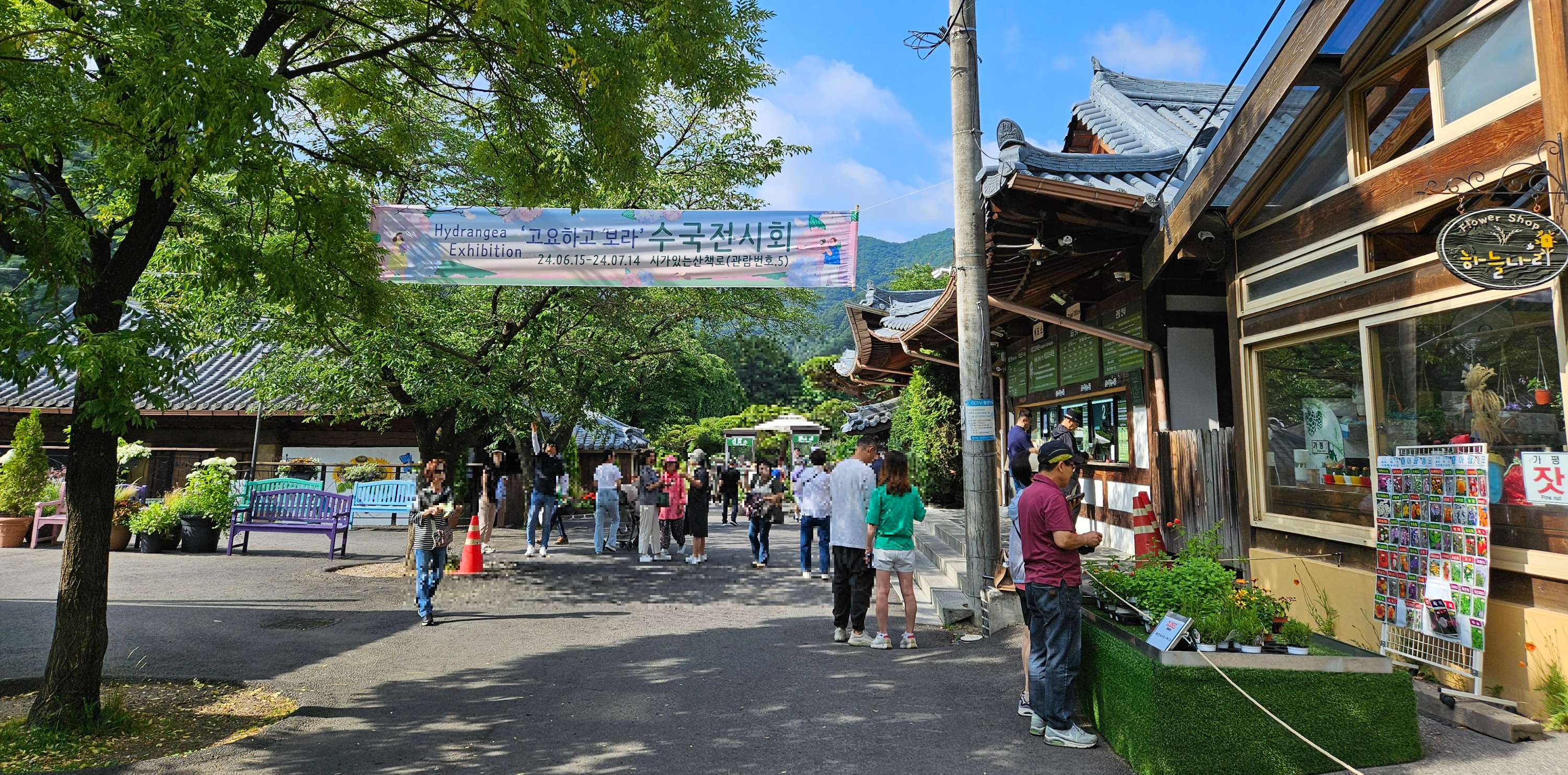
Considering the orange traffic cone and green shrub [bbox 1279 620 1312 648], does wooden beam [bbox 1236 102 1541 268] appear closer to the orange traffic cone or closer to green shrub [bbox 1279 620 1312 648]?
green shrub [bbox 1279 620 1312 648]

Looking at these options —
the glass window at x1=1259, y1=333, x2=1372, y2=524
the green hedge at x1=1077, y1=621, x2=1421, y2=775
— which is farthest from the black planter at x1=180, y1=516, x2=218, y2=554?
the glass window at x1=1259, y1=333, x2=1372, y2=524

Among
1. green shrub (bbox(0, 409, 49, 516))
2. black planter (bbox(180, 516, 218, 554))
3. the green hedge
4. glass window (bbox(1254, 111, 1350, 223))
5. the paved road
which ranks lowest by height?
the paved road

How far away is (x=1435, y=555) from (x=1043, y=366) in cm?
872

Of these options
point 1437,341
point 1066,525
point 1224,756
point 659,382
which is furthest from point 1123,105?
point 659,382

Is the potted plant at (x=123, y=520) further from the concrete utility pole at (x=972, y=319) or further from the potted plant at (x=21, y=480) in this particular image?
the concrete utility pole at (x=972, y=319)

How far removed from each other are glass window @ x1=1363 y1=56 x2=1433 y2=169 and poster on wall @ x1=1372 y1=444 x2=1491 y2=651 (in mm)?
2097

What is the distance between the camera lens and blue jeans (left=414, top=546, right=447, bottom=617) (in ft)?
26.8

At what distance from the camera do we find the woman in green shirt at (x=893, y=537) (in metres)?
7.02

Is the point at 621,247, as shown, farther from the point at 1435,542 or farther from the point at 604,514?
the point at 604,514

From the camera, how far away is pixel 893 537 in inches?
277

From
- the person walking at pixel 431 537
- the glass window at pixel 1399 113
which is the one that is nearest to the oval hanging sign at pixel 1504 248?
the glass window at pixel 1399 113

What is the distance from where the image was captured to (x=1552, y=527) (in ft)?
14.9

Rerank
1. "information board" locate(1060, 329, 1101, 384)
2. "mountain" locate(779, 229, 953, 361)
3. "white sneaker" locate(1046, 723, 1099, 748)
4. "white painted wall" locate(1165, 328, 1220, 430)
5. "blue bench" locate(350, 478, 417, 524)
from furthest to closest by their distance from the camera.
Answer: "mountain" locate(779, 229, 953, 361)
"blue bench" locate(350, 478, 417, 524)
"information board" locate(1060, 329, 1101, 384)
"white painted wall" locate(1165, 328, 1220, 430)
"white sneaker" locate(1046, 723, 1099, 748)

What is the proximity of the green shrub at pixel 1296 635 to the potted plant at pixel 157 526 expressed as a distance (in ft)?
50.0
